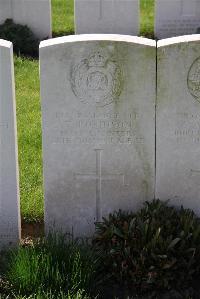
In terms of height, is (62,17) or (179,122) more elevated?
(62,17)

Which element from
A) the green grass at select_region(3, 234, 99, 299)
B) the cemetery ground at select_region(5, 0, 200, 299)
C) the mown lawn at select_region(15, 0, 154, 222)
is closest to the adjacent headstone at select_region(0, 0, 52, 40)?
the mown lawn at select_region(15, 0, 154, 222)

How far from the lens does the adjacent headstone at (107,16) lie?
37.5 feet

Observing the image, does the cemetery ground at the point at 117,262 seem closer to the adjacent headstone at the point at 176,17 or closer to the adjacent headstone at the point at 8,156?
the adjacent headstone at the point at 8,156

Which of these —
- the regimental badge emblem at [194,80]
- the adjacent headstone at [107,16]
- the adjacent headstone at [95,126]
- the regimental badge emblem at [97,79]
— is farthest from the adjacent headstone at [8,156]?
the adjacent headstone at [107,16]

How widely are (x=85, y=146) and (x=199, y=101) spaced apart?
3.02 ft

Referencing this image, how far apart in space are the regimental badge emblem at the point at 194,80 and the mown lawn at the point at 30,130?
1.79 m

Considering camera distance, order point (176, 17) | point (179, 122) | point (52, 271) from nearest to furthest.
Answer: point (52, 271) → point (179, 122) → point (176, 17)

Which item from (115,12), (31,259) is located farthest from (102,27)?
(31,259)

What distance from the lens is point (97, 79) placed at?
4723 mm

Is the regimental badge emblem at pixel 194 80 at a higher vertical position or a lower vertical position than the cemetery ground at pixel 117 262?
higher

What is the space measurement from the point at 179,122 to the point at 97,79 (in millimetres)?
690

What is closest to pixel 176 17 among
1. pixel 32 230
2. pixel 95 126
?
pixel 32 230

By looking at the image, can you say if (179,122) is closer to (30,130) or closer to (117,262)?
(117,262)

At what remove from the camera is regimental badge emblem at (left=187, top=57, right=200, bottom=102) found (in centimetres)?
464
